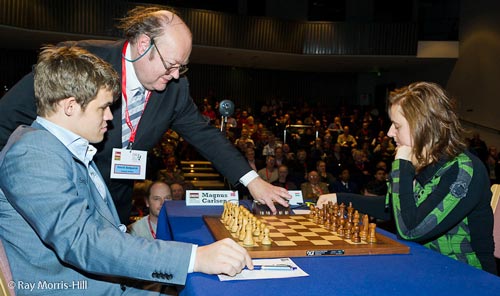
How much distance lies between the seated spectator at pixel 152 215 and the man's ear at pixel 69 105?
7.15ft

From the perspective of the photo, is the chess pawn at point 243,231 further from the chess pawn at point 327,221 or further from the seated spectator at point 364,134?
the seated spectator at point 364,134

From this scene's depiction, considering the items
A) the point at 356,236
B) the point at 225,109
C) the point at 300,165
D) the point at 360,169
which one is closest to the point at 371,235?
the point at 356,236

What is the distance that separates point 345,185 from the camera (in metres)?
8.18

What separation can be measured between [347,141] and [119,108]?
10.6m

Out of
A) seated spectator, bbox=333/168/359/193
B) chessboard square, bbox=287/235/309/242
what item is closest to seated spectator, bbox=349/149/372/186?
seated spectator, bbox=333/168/359/193

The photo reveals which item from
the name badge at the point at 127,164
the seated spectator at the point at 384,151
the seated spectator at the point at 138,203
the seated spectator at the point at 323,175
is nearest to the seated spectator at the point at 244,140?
the seated spectator at the point at 323,175

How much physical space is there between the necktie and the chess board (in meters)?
0.71

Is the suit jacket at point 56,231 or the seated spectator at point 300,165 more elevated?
the suit jacket at point 56,231

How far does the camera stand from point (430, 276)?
4.73 feet

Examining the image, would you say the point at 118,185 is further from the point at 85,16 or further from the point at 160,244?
the point at 85,16

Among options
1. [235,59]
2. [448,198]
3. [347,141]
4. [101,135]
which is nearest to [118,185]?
[101,135]

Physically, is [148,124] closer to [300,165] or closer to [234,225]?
[234,225]

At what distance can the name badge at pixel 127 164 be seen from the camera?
239cm

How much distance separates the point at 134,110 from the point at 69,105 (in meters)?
0.98
